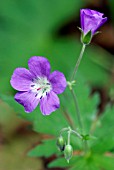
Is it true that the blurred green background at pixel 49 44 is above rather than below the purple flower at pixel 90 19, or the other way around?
below

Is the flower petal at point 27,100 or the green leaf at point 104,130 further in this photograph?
the green leaf at point 104,130

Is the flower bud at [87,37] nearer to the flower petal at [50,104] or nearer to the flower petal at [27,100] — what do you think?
the flower petal at [50,104]

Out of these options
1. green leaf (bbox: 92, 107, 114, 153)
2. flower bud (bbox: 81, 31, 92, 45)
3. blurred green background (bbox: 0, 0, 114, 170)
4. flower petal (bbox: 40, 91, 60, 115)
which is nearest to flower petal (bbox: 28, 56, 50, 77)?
flower petal (bbox: 40, 91, 60, 115)

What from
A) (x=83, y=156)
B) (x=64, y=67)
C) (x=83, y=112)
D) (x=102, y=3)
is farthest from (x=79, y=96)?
(x=102, y=3)

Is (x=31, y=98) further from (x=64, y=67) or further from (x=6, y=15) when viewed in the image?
(x=6, y=15)

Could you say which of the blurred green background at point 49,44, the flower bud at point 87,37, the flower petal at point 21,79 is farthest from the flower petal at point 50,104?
the blurred green background at point 49,44

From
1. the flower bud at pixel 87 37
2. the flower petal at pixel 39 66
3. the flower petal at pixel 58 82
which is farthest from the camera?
the flower bud at pixel 87 37

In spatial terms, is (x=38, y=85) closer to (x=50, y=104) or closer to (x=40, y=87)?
(x=40, y=87)
